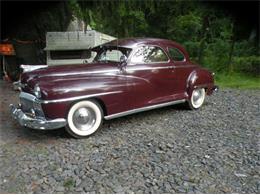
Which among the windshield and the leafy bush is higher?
the windshield

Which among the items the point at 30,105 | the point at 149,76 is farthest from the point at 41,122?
A: the point at 149,76

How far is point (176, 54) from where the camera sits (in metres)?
6.84

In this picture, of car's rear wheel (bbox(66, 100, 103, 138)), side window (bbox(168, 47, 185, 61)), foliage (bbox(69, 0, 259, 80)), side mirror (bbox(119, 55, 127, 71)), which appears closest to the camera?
car's rear wheel (bbox(66, 100, 103, 138))

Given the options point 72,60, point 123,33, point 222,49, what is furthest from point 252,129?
point 123,33

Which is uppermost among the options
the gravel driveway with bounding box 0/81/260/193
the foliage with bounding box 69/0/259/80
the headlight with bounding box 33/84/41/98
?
the foliage with bounding box 69/0/259/80

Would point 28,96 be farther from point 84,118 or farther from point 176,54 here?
point 176,54

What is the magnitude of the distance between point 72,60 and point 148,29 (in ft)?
47.1

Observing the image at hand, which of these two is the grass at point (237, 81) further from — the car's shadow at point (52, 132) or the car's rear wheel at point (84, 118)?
the car's rear wheel at point (84, 118)

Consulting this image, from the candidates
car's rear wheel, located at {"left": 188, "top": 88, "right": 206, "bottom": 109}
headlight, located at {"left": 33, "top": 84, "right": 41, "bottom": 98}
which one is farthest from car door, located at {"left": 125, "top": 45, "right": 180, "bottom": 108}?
headlight, located at {"left": 33, "top": 84, "right": 41, "bottom": 98}

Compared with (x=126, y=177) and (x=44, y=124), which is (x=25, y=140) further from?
(x=126, y=177)

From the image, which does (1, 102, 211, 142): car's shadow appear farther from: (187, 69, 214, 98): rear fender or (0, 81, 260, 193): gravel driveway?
(187, 69, 214, 98): rear fender

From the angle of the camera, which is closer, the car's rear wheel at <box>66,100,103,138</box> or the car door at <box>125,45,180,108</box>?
the car's rear wheel at <box>66,100,103,138</box>

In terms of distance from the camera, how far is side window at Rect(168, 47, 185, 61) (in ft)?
21.9

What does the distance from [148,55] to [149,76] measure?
17.4 inches
